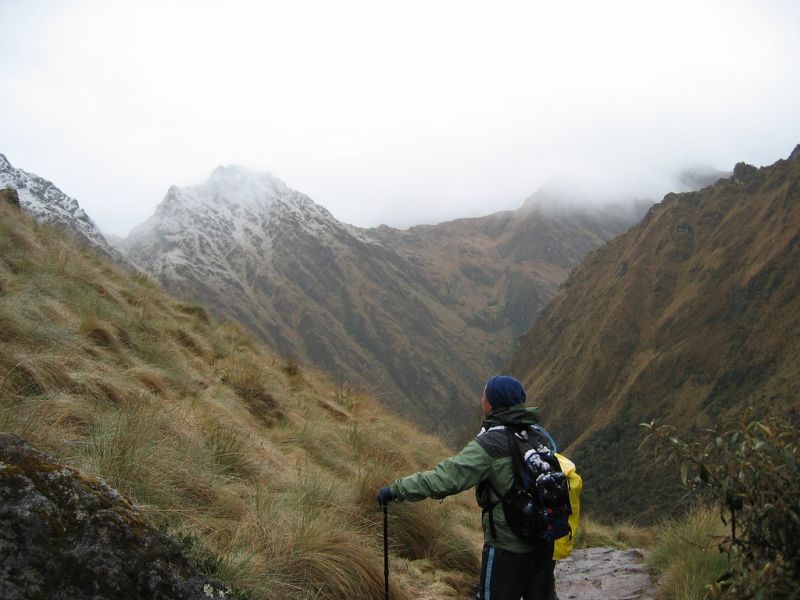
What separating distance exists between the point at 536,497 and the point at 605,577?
415cm

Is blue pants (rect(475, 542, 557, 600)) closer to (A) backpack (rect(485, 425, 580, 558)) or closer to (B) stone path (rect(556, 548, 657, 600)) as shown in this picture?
(A) backpack (rect(485, 425, 580, 558))

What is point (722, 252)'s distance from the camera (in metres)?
100

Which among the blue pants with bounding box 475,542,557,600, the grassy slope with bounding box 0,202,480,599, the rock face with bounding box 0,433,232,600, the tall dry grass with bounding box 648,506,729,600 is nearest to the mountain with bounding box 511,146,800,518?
the tall dry grass with bounding box 648,506,729,600

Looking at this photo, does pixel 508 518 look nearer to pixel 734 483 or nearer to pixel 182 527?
pixel 734 483

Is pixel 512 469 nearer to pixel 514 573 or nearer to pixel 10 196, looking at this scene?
pixel 514 573

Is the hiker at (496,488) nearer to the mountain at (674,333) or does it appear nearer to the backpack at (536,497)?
the backpack at (536,497)

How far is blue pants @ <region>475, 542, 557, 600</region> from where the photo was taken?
3.98 metres

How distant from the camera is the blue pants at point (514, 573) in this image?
398 cm

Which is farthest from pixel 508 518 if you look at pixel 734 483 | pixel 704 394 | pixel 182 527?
pixel 704 394

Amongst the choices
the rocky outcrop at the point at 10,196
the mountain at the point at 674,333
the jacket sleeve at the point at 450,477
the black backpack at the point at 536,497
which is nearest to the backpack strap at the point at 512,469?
the black backpack at the point at 536,497

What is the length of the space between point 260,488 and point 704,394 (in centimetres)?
8565

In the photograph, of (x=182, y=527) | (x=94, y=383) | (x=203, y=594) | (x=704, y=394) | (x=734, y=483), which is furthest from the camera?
(x=704, y=394)

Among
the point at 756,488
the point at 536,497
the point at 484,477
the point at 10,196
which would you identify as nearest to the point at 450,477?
the point at 484,477

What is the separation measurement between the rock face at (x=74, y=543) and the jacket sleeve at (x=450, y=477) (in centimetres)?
157
